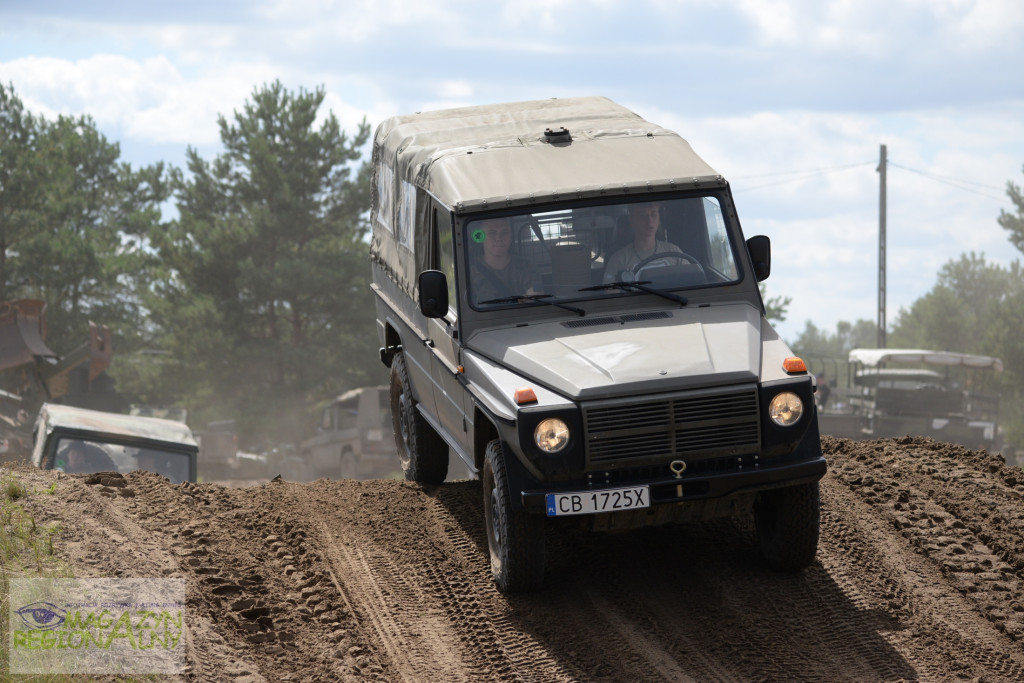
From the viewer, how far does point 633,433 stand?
5.93 metres

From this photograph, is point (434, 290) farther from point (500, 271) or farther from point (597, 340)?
point (597, 340)

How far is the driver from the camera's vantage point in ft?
22.8

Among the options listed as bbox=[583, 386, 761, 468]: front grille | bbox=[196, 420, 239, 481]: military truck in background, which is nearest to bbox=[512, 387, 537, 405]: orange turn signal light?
bbox=[583, 386, 761, 468]: front grille

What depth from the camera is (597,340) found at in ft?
21.0

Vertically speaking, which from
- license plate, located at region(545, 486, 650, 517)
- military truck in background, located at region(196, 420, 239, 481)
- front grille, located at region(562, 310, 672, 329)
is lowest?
military truck in background, located at region(196, 420, 239, 481)

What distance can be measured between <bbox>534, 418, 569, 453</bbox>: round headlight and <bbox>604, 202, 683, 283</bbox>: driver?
1.35m

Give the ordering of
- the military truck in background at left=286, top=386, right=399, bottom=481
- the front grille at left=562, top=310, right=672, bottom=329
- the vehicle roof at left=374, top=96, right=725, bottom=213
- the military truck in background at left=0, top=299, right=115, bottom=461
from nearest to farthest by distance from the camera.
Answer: the front grille at left=562, top=310, right=672, bottom=329 → the vehicle roof at left=374, top=96, right=725, bottom=213 → the military truck in background at left=0, top=299, right=115, bottom=461 → the military truck in background at left=286, top=386, right=399, bottom=481

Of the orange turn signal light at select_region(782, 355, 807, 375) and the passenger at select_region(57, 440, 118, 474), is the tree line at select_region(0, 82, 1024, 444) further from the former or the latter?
the orange turn signal light at select_region(782, 355, 807, 375)

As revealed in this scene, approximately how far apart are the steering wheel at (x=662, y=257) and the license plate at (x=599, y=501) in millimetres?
1571

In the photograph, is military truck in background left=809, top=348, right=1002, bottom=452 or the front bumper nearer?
the front bumper

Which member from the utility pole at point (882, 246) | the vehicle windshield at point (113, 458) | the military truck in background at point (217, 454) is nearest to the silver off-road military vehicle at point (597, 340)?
the vehicle windshield at point (113, 458)

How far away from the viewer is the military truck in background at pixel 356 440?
32.6m

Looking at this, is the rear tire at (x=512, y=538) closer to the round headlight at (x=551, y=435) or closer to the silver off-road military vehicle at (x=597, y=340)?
the silver off-road military vehicle at (x=597, y=340)

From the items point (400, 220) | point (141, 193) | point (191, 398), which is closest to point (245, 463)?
point (191, 398)
